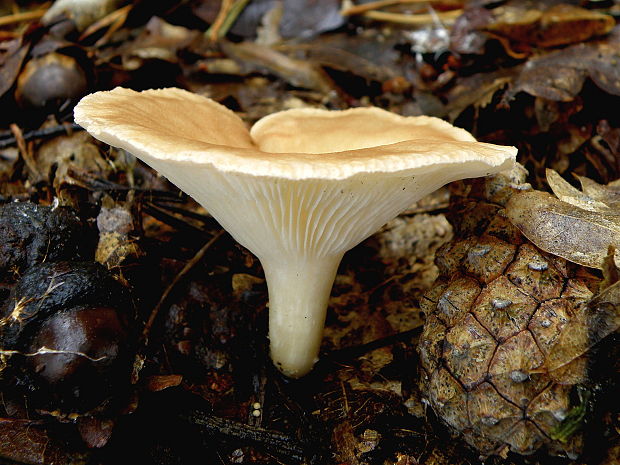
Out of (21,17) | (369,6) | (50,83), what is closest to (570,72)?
(369,6)

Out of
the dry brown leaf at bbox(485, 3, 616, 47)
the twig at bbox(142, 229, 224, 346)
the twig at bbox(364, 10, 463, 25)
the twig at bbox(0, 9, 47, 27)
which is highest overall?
the twig at bbox(0, 9, 47, 27)

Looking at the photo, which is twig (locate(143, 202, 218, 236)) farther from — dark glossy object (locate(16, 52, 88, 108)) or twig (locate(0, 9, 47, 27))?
twig (locate(0, 9, 47, 27))

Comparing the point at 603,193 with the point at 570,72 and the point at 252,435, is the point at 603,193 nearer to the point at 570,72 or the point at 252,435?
the point at 570,72

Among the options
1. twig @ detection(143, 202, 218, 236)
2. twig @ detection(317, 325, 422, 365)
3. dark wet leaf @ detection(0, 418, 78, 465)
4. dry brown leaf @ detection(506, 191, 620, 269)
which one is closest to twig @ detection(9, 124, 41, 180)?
twig @ detection(143, 202, 218, 236)

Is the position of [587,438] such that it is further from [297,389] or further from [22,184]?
[22,184]

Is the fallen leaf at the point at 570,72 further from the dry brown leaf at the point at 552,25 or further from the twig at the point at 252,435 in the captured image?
the twig at the point at 252,435

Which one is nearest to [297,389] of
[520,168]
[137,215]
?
[137,215]

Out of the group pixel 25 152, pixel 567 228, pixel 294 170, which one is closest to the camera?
pixel 294 170
